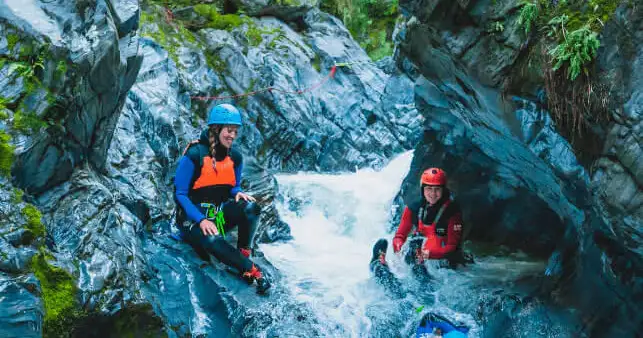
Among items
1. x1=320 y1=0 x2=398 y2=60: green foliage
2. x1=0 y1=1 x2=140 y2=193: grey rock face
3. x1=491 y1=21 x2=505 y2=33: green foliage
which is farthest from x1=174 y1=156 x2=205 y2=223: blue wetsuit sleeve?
x1=320 y1=0 x2=398 y2=60: green foliage

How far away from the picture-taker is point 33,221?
167 inches

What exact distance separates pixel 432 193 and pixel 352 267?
5.75ft

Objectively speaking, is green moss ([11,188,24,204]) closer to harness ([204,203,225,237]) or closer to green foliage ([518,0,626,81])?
harness ([204,203,225,237])

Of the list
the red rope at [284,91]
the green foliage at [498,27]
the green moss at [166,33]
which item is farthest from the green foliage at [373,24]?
the green foliage at [498,27]

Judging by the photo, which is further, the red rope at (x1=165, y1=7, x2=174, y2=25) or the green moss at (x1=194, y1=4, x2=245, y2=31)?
the green moss at (x1=194, y1=4, x2=245, y2=31)

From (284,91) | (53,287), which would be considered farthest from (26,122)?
(284,91)

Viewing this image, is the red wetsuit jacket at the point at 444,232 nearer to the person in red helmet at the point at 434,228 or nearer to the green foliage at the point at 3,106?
the person in red helmet at the point at 434,228

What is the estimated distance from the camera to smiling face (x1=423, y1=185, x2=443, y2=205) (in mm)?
6992

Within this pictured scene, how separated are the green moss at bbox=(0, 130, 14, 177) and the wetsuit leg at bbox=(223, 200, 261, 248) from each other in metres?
2.33

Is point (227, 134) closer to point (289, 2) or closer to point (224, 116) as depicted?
point (224, 116)

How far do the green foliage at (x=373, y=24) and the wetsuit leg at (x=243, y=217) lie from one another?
1398cm

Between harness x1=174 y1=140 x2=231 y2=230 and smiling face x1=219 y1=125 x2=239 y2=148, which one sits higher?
smiling face x1=219 y1=125 x2=239 y2=148

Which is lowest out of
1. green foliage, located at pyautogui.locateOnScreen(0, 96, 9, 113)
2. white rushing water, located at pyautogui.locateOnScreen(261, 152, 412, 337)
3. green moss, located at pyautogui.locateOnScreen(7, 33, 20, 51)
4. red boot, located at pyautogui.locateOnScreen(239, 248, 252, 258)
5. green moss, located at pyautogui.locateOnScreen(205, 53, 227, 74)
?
white rushing water, located at pyautogui.locateOnScreen(261, 152, 412, 337)

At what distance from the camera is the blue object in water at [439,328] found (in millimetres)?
5004
